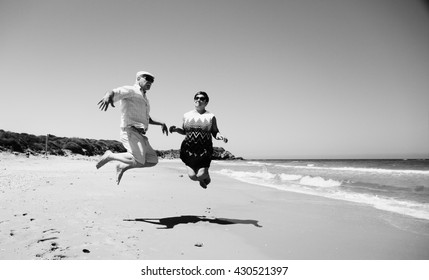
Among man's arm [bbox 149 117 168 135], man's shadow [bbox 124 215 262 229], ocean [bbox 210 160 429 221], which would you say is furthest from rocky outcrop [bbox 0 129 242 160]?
man's arm [bbox 149 117 168 135]

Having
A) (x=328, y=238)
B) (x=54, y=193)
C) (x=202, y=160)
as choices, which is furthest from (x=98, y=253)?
(x=54, y=193)

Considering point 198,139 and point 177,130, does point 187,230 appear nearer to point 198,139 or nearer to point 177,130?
point 198,139

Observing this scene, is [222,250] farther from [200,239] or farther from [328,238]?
[328,238]

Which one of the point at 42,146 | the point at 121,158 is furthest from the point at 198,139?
the point at 42,146

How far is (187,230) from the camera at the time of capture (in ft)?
14.7

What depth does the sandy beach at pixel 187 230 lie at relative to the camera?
3.62 m

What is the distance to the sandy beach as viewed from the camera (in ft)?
11.9

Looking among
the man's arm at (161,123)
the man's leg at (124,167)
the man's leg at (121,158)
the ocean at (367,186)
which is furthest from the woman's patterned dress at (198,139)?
the ocean at (367,186)

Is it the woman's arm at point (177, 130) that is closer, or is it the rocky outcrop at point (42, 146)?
the woman's arm at point (177, 130)

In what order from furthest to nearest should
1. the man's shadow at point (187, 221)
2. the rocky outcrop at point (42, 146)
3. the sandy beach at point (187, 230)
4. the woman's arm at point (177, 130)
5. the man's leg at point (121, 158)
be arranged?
the rocky outcrop at point (42, 146) < the man's shadow at point (187, 221) < the man's leg at point (121, 158) < the woman's arm at point (177, 130) < the sandy beach at point (187, 230)

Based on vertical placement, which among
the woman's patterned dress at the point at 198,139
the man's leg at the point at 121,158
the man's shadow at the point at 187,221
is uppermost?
the woman's patterned dress at the point at 198,139

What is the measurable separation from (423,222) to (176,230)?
4724mm

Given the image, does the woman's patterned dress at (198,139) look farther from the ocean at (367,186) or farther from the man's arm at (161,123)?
the ocean at (367,186)

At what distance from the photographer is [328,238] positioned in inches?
172
